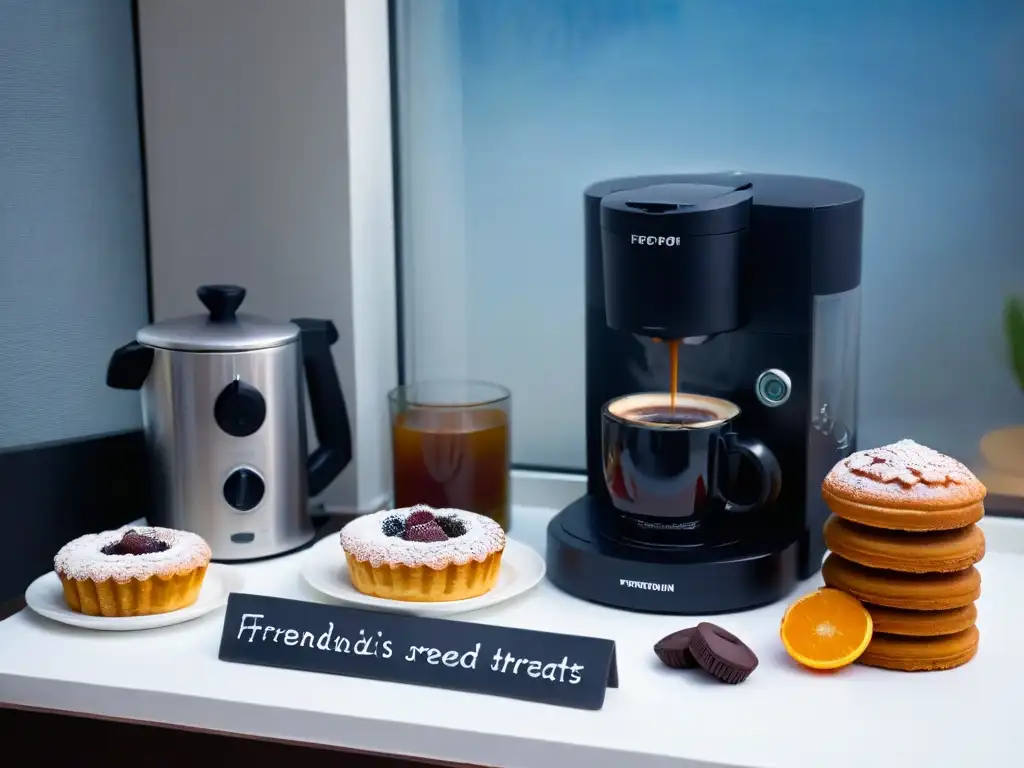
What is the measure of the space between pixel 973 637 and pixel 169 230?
37.0 inches

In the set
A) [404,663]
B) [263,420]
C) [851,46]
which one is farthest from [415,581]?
[851,46]

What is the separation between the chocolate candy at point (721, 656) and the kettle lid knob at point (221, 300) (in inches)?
21.7

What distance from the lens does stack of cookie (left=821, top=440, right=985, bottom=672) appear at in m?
0.93

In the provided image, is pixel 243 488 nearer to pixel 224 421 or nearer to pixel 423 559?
pixel 224 421

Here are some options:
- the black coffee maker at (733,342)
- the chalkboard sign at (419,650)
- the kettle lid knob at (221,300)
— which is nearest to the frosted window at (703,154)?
the black coffee maker at (733,342)

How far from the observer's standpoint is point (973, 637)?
0.96m

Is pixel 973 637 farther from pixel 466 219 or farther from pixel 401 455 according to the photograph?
pixel 466 219

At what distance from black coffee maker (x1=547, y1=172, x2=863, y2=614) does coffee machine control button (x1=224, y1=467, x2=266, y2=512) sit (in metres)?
0.29

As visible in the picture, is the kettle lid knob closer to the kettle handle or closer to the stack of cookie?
the kettle handle

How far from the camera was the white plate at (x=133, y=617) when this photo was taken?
1002mm

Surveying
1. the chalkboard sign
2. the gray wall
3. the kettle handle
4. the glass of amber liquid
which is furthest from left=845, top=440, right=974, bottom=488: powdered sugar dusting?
the gray wall

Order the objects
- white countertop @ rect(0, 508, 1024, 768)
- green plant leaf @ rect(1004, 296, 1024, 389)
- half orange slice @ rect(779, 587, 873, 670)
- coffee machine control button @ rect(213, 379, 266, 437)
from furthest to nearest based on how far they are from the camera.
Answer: green plant leaf @ rect(1004, 296, 1024, 389), coffee machine control button @ rect(213, 379, 266, 437), half orange slice @ rect(779, 587, 873, 670), white countertop @ rect(0, 508, 1024, 768)

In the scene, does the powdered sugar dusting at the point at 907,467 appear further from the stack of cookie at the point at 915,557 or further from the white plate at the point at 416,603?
the white plate at the point at 416,603

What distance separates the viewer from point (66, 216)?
124 cm
